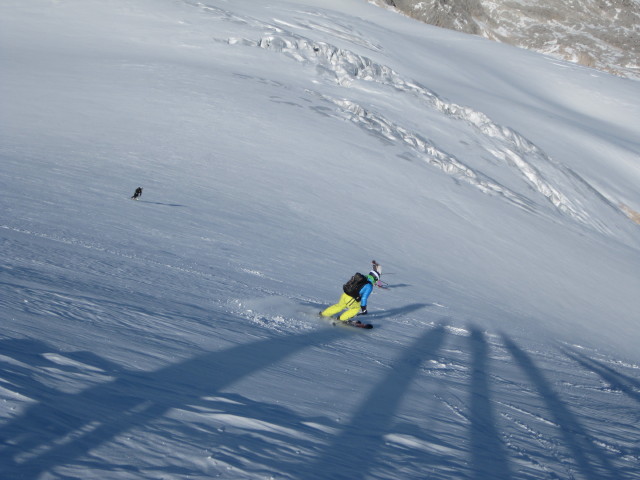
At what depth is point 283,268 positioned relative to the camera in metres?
11.5

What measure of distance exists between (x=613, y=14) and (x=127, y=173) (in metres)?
123

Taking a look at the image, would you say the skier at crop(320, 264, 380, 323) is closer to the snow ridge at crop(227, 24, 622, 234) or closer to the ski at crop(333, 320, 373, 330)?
the ski at crop(333, 320, 373, 330)

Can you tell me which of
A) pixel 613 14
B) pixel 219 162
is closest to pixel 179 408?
pixel 219 162

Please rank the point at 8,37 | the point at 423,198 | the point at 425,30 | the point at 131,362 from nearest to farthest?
the point at 131,362 → the point at 423,198 → the point at 8,37 → the point at 425,30

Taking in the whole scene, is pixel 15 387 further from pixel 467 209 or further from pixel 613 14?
pixel 613 14

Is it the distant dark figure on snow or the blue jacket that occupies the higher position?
the blue jacket

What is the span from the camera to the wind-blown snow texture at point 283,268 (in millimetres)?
4258

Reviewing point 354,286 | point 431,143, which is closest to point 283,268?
point 354,286

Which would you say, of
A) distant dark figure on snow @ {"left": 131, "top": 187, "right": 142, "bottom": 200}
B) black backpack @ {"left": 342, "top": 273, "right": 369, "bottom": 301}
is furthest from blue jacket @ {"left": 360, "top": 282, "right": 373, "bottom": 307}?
distant dark figure on snow @ {"left": 131, "top": 187, "right": 142, "bottom": 200}

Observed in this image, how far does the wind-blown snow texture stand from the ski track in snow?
0.19 m

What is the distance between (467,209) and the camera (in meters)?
23.0

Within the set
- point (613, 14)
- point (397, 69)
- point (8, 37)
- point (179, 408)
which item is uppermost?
point (613, 14)

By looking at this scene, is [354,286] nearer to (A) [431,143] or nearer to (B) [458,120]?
(A) [431,143]

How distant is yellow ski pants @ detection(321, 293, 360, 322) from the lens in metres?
8.94
